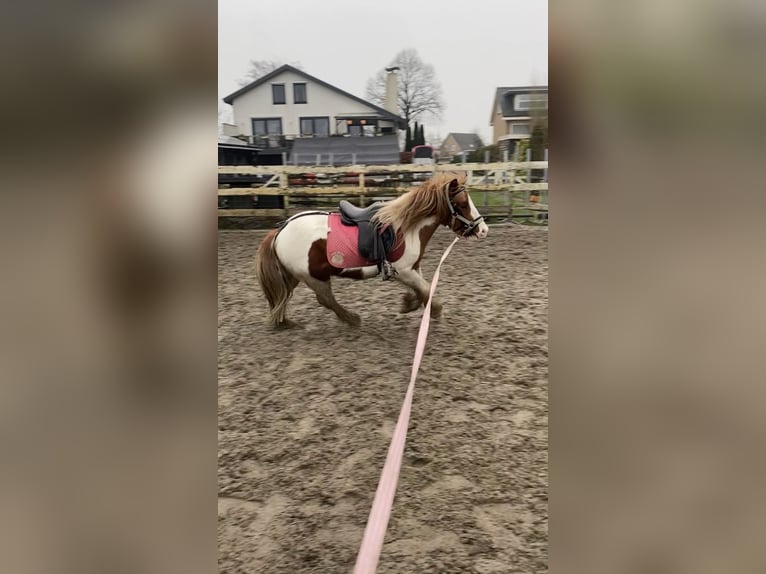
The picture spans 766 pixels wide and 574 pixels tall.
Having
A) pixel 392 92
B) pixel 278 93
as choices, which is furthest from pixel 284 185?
pixel 392 92

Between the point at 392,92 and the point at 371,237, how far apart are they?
419 cm

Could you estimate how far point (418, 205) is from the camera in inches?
77.1

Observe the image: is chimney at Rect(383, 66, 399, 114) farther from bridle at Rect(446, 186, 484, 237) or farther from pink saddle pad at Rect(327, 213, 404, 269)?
pink saddle pad at Rect(327, 213, 404, 269)

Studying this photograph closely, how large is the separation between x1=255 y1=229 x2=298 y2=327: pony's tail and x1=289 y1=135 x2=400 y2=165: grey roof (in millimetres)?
3488

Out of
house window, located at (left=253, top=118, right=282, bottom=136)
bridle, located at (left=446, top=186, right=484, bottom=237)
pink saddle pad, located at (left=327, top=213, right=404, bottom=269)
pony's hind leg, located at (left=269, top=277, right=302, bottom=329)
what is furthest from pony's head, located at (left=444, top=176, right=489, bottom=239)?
house window, located at (left=253, top=118, right=282, bottom=136)

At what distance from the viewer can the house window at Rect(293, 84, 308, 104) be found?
419 cm

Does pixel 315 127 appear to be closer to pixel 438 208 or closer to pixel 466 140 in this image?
pixel 466 140

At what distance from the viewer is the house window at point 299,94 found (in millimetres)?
4192

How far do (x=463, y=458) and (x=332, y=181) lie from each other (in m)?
4.40
